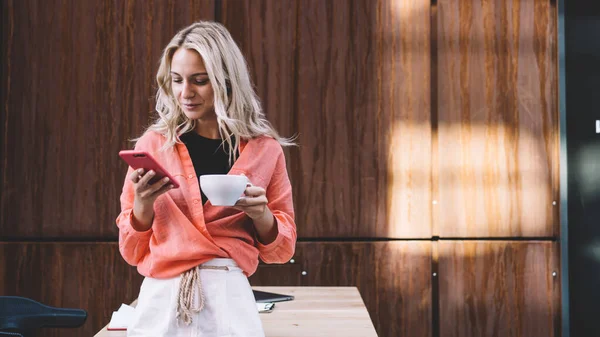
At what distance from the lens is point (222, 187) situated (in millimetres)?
1105

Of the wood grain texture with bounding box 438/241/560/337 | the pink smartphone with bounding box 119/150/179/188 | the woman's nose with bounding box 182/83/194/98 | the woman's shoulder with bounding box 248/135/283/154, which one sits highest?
the woman's nose with bounding box 182/83/194/98

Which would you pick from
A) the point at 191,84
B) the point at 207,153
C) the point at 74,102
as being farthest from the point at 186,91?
the point at 74,102

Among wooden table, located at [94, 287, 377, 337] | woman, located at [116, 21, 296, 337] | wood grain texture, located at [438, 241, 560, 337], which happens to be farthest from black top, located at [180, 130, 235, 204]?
wood grain texture, located at [438, 241, 560, 337]

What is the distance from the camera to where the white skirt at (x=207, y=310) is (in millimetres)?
1169

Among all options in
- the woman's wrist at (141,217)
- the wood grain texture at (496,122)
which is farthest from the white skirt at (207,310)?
the wood grain texture at (496,122)

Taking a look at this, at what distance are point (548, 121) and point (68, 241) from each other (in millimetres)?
2435

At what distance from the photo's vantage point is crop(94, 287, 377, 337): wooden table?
1.59 metres

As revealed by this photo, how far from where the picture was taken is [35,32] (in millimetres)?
2984

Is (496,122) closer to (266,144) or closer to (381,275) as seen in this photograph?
(381,275)

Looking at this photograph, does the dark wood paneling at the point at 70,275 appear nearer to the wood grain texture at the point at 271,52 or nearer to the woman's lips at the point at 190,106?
the wood grain texture at the point at 271,52

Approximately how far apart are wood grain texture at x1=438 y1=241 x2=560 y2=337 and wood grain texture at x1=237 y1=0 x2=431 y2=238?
26cm

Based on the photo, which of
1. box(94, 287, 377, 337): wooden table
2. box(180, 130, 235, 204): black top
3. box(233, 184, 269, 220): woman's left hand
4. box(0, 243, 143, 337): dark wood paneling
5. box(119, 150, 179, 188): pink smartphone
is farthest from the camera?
box(0, 243, 143, 337): dark wood paneling

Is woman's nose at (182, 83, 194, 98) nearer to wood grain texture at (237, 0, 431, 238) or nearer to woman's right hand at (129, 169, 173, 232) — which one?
woman's right hand at (129, 169, 173, 232)

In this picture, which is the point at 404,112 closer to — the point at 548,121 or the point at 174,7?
the point at 548,121
